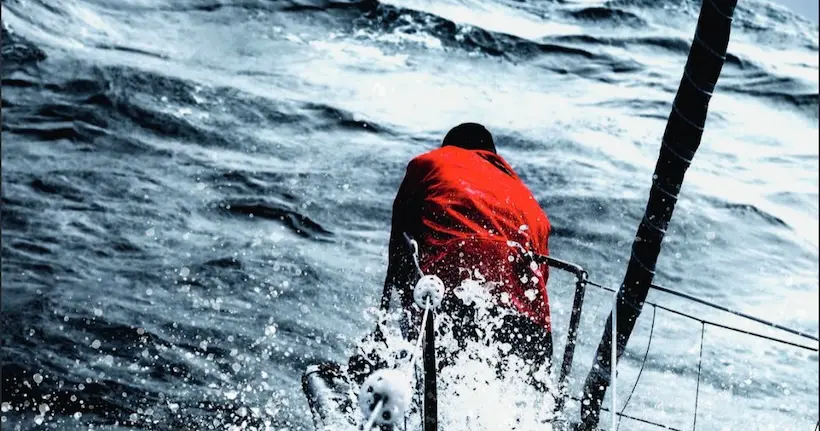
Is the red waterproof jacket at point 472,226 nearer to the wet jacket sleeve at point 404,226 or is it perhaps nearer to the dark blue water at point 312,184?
the wet jacket sleeve at point 404,226

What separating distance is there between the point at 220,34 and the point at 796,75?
15.4m

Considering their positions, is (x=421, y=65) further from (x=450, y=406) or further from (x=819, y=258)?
(x=450, y=406)

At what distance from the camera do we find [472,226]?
308 centimetres

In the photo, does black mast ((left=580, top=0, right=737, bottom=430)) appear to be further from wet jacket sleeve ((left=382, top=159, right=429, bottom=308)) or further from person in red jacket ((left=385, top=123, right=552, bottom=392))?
wet jacket sleeve ((left=382, top=159, right=429, bottom=308))

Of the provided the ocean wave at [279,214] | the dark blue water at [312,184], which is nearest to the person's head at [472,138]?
the dark blue water at [312,184]

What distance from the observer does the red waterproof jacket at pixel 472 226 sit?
9.93 feet

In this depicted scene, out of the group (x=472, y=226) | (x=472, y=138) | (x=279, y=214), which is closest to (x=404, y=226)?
(x=472, y=226)

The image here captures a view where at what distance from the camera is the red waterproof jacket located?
303 cm

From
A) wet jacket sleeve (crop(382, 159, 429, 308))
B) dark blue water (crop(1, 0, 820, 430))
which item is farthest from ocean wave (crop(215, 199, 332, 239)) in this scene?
wet jacket sleeve (crop(382, 159, 429, 308))

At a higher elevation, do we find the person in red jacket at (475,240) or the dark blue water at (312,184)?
the person in red jacket at (475,240)

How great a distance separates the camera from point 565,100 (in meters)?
20.1

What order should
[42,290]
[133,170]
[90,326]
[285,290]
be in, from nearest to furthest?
[90,326] → [42,290] → [285,290] → [133,170]

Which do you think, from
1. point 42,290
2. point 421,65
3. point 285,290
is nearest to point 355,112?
point 421,65

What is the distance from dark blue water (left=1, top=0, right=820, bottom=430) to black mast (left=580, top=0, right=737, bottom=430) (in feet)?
8.00
